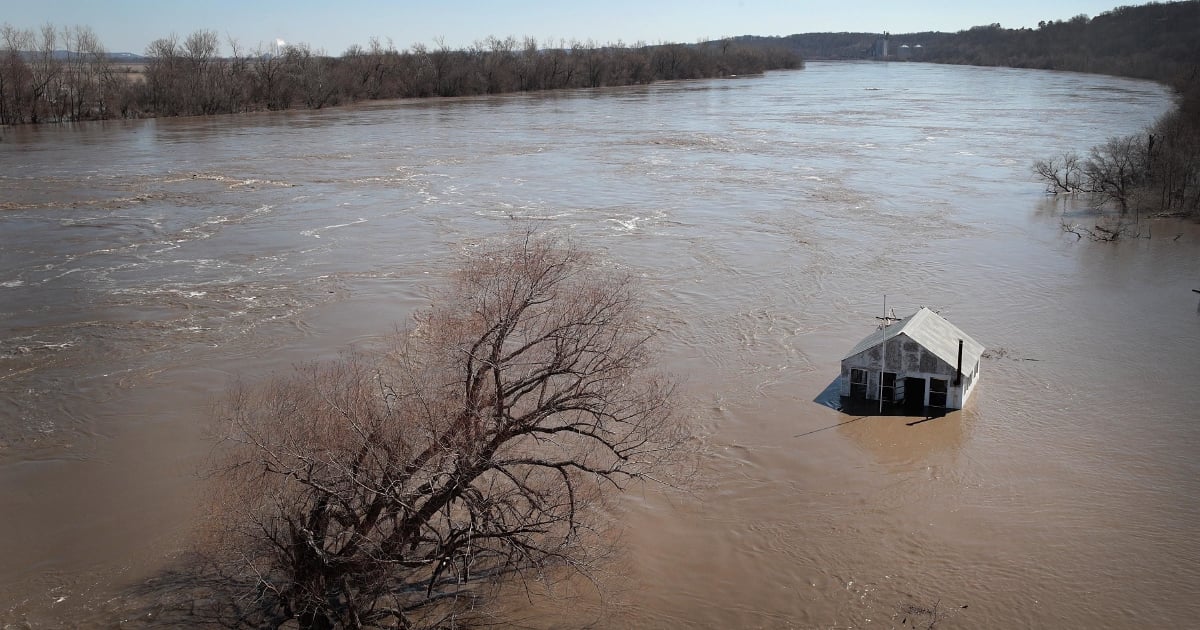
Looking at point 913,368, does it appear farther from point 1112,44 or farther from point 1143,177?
point 1112,44

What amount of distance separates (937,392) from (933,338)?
1007 mm

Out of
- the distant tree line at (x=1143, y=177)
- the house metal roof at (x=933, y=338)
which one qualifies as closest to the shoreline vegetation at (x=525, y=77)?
the distant tree line at (x=1143, y=177)

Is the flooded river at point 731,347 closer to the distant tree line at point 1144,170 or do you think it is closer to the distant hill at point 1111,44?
the distant tree line at point 1144,170

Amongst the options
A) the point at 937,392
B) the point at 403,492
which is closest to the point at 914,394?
the point at 937,392

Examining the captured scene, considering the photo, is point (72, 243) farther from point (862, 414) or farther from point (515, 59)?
point (515, 59)

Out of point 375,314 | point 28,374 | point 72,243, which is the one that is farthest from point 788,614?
point 72,243

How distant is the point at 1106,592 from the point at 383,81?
265ft

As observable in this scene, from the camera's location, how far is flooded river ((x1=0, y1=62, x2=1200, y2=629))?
1267 cm

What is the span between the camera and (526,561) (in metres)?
11.9

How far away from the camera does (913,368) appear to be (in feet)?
57.5

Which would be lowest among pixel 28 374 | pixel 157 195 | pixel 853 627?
pixel 853 627

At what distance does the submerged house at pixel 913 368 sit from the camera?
17359mm

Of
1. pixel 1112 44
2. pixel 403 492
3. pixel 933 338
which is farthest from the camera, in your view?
pixel 1112 44

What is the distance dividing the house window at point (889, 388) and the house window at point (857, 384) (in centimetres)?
38
